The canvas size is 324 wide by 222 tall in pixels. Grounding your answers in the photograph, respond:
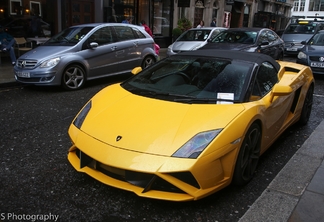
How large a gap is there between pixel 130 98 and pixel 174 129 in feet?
2.81

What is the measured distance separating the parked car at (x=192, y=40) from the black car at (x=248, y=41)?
1.12 metres

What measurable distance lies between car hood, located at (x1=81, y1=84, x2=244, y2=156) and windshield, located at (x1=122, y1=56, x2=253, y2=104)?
205 mm

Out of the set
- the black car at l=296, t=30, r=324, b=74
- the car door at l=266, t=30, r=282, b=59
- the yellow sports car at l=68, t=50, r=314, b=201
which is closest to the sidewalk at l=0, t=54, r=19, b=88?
the yellow sports car at l=68, t=50, r=314, b=201

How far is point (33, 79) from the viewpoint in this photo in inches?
294

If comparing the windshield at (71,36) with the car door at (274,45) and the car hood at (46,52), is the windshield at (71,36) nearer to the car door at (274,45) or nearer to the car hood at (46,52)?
the car hood at (46,52)

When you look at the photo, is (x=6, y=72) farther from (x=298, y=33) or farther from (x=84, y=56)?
(x=298, y=33)

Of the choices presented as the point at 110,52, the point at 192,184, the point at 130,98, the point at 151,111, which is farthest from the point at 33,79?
the point at 192,184

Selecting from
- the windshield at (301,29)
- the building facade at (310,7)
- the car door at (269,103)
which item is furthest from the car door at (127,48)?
the building facade at (310,7)

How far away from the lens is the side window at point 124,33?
9.05 meters

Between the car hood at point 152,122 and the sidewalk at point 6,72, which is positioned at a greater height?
the car hood at point 152,122

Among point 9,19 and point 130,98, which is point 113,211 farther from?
point 9,19

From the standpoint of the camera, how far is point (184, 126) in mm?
3010

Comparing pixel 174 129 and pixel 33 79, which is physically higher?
pixel 174 129

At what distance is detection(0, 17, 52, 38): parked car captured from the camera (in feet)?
40.6
